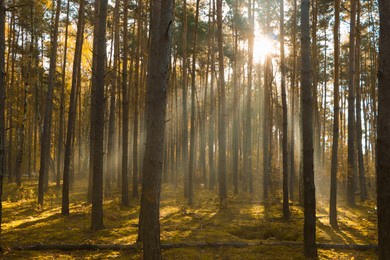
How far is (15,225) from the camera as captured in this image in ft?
29.6

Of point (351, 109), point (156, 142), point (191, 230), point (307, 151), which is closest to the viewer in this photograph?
point (156, 142)

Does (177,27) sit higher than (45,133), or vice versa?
(177,27)

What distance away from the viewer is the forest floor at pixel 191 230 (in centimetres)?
654

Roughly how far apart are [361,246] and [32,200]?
12764mm

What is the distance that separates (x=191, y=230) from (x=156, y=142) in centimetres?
466

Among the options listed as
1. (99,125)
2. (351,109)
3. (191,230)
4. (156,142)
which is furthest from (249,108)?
(156,142)

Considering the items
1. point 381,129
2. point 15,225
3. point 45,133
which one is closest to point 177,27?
point 45,133

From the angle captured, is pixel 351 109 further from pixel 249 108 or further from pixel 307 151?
pixel 307 151

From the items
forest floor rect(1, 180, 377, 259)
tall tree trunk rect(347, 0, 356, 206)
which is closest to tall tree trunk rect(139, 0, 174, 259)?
forest floor rect(1, 180, 377, 259)

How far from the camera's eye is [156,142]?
5.00m

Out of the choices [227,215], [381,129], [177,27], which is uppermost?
[177,27]

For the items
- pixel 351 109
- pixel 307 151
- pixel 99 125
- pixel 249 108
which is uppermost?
pixel 249 108

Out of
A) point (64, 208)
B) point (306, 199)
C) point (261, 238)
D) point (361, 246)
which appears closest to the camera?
point (306, 199)

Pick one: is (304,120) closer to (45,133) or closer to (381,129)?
(381,129)
